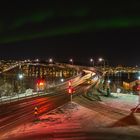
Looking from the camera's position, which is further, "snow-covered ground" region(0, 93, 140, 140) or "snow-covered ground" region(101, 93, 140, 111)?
"snow-covered ground" region(101, 93, 140, 111)

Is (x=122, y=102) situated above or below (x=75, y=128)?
above

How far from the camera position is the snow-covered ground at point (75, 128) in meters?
33.8

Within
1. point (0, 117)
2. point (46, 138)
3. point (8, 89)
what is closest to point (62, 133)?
point (46, 138)

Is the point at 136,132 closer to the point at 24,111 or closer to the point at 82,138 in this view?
the point at 82,138

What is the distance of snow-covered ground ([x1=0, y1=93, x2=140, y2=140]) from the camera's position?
111ft

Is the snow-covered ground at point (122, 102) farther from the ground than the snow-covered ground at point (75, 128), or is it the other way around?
the snow-covered ground at point (122, 102)

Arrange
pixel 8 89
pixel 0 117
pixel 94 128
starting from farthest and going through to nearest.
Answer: pixel 8 89 → pixel 0 117 → pixel 94 128

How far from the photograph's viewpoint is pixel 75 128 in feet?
125

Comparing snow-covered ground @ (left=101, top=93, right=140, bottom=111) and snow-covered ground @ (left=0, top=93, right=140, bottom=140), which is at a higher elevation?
snow-covered ground @ (left=101, top=93, right=140, bottom=111)

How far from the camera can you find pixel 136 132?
116ft

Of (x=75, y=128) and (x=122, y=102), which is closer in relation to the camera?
(x=75, y=128)

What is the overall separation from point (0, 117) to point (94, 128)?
1518cm

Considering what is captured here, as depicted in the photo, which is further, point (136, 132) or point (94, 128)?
point (94, 128)

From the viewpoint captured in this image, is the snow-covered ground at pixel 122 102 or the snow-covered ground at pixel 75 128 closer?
the snow-covered ground at pixel 75 128
